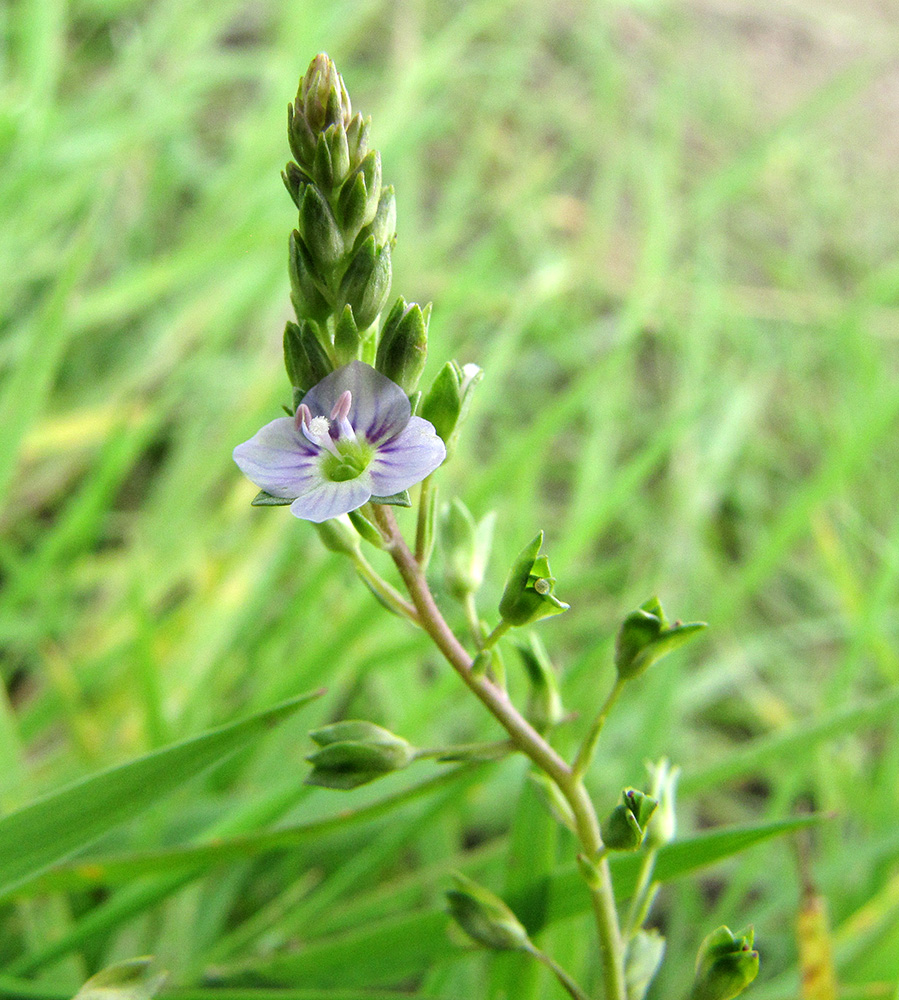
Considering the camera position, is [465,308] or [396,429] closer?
[396,429]

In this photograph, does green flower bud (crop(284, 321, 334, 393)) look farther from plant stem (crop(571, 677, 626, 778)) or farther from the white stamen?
plant stem (crop(571, 677, 626, 778))

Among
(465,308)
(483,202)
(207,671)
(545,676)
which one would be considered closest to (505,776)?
(207,671)

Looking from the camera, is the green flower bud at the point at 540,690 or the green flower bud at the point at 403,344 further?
Result: the green flower bud at the point at 540,690

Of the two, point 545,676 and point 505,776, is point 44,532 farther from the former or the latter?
point 545,676

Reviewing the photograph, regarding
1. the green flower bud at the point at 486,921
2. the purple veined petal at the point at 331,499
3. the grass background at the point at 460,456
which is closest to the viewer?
the purple veined petal at the point at 331,499

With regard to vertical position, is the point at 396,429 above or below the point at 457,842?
above

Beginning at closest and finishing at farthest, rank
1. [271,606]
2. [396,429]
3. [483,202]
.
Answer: [396,429] → [271,606] → [483,202]

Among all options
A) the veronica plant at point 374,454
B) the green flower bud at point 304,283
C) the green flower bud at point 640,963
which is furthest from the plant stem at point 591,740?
the green flower bud at point 304,283

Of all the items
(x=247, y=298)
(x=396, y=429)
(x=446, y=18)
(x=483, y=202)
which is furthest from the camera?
(x=446, y=18)

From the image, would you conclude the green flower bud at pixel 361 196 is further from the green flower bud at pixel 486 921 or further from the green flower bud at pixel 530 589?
the green flower bud at pixel 486 921
